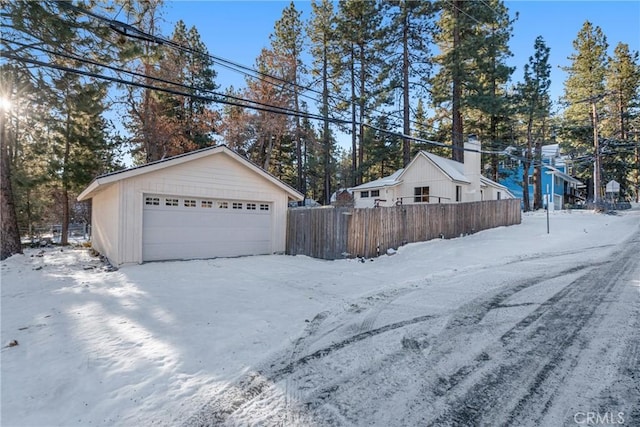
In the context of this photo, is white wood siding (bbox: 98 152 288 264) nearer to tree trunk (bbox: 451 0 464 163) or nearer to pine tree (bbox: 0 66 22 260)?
pine tree (bbox: 0 66 22 260)

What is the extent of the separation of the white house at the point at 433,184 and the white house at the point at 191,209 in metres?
Result: 7.77

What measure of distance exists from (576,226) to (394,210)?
1027 centimetres

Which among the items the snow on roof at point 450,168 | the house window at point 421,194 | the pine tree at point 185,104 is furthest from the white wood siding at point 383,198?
the pine tree at point 185,104

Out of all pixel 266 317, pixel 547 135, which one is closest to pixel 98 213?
pixel 266 317

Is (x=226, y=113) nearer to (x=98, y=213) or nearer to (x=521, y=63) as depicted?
(x=98, y=213)

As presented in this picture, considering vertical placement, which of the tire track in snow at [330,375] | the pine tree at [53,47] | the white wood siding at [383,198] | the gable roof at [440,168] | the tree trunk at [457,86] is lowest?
the tire track in snow at [330,375]

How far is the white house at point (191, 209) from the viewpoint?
8.55 m

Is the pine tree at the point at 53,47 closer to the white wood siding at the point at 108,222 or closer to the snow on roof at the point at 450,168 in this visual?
the white wood siding at the point at 108,222

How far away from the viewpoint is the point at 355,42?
22406 mm

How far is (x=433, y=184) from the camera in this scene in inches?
725

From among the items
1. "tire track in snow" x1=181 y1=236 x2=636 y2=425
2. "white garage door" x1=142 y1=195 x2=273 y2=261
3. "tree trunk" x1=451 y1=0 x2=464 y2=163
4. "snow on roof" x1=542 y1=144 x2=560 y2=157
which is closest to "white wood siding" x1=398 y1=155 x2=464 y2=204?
"tree trunk" x1=451 y1=0 x2=464 y2=163

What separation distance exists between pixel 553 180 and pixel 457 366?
3106 centimetres

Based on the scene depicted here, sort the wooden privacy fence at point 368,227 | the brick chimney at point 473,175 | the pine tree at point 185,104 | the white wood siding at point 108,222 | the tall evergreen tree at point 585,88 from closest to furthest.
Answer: the white wood siding at point 108,222
the wooden privacy fence at point 368,227
the pine tree at point 185,104
the brick chimney at point 473,175
the tall evergreen tree at point 585,88

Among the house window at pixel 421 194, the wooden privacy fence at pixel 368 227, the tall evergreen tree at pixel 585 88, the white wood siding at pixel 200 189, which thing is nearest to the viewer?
the white wood siding at pixel 200 189
